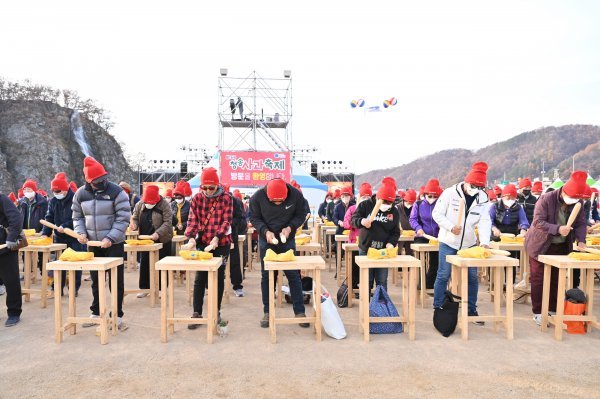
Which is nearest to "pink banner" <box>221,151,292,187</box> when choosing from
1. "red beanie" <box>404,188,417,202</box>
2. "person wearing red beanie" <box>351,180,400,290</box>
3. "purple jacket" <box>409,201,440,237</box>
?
"red beanie" <box>404,188,417,202</box>

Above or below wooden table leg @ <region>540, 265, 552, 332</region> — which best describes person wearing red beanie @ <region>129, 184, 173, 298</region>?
above

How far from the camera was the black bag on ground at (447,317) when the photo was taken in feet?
13.6

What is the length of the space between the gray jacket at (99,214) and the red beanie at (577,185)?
15.9 ft

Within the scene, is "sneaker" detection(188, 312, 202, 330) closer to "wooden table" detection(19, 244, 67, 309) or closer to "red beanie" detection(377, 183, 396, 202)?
"wooden table" detection(19, 244, 67, 309)

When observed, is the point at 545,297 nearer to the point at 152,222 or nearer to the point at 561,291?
the point at 561,291

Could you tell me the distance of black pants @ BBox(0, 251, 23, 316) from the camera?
4629 mm

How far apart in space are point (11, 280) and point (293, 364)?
353 centimetres

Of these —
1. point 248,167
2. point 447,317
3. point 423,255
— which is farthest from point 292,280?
point 248,167

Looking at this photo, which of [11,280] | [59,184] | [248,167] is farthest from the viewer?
[248,167]

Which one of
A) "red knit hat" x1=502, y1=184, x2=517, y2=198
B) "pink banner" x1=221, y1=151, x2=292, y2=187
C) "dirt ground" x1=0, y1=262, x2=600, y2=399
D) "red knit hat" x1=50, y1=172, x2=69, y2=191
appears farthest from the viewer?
"pink banner" x1=221, y1=151, x2=292, y2=187

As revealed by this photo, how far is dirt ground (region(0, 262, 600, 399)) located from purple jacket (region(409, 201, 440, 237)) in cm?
171

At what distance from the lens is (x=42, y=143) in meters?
34.7

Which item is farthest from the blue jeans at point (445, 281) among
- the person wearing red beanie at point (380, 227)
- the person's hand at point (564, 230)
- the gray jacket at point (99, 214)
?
the gray jacket at point (99, 214)

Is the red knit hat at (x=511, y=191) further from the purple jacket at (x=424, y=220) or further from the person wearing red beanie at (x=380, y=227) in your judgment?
the person wearing red beanie at (x=380, y=227)
